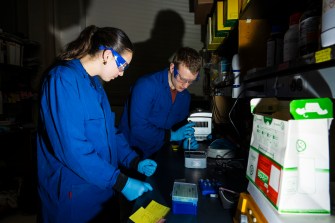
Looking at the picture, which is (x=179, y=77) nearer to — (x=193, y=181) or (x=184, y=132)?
(x=184, y=132)

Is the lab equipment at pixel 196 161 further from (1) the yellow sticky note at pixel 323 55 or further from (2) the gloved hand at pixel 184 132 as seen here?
(1) the yellow sticky note at pixel 323 55

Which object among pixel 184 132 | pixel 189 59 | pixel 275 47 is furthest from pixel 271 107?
pixel 184 132

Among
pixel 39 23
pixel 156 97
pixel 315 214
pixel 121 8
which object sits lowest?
pixel 315 214

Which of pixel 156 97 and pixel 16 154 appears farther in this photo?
pixel 16 154

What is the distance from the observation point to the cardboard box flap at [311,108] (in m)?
0.52

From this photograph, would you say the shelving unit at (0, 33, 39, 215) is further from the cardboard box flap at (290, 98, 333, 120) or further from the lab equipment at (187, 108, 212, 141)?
the cardboard box flap at (290, 98, 333, 120)

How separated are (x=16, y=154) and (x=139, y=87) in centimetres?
251

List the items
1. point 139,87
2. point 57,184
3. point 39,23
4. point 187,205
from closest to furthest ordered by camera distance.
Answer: point 187,205, point 57,184, point 139,87, point 39,23

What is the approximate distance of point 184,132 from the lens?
179 centimetres

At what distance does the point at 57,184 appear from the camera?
1.01m

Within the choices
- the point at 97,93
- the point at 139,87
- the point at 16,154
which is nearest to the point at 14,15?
the point at 16,154

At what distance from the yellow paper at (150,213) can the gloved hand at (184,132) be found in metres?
0.94

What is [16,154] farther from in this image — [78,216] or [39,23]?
[78,216]

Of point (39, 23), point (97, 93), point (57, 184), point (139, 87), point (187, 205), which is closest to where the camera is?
point (187, 205)
